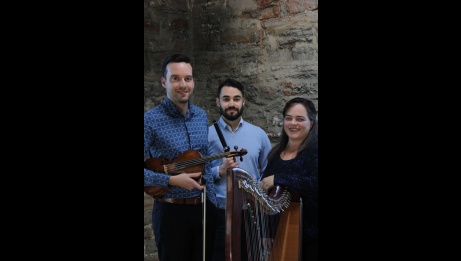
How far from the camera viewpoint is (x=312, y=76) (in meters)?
3.50

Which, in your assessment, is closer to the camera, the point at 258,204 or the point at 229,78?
the point at 258,204

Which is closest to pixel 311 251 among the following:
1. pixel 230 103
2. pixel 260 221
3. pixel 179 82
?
pixel 260 221

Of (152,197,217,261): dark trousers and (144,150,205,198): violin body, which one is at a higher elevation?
(144,150,205,198): violin body

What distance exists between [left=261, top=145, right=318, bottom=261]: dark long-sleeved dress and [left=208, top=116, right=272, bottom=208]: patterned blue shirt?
65 millimetres

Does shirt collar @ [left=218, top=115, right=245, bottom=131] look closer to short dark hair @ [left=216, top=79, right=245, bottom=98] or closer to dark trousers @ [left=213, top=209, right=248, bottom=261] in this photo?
short dark hair @ [left=216, top=79, right=245, bottom=98]

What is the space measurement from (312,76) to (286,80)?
0.13 meters

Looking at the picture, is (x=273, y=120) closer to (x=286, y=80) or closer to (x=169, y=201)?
(x=286, y=80)

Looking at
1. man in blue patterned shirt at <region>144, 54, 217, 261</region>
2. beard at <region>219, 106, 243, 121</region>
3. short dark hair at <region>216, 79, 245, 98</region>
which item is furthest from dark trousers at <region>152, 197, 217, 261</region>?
short dark hair at <region>216, 79, 245, 98</region>

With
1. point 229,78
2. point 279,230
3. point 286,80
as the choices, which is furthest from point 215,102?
point 279,230

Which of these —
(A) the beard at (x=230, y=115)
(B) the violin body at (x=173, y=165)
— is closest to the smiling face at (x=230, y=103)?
(A) the beard at (x=230, y=115)

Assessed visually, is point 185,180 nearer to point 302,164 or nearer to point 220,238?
point 220,238

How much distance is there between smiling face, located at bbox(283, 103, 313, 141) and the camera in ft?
11.6

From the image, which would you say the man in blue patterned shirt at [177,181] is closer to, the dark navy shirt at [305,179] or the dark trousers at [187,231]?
Result: the dark trousers at [187,231]

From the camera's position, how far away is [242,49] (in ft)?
11.9
